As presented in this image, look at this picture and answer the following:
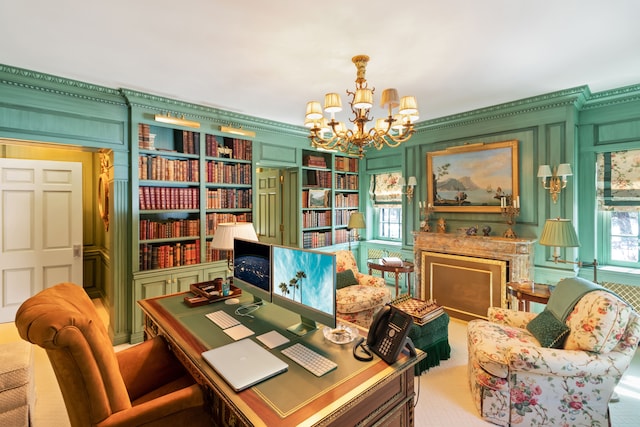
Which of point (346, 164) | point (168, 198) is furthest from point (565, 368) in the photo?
point (346, 164)

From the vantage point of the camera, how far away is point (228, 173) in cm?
399

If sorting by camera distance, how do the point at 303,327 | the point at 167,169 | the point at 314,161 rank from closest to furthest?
the point at 303,327 → the point at 167,169 → the point at 314,161

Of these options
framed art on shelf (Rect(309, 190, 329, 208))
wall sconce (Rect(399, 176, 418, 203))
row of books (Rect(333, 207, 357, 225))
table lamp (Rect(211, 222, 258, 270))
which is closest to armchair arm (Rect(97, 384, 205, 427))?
table lamp (Rect(211, 222, 258, 270))

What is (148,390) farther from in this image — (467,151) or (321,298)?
(467,151)

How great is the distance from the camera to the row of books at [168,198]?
3373mm

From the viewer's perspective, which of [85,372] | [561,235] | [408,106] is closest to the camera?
[85,372]

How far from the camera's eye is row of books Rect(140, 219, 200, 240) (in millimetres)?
3383

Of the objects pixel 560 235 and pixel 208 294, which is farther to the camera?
pixel 560 235

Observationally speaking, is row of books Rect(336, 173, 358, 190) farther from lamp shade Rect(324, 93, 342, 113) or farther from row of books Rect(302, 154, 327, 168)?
lamp shade Rect(324, 93, 342, 113)

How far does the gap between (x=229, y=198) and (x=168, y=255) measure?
1030 millimetres

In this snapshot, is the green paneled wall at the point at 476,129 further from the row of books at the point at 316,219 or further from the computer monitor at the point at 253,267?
the computer monitor at the point at 253,267

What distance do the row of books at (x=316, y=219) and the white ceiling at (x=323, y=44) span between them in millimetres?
2140

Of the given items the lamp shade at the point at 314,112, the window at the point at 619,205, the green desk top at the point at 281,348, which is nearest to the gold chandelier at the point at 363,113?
the lamp shade at the point at 314,112

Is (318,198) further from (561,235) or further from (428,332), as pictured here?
(561,235)
